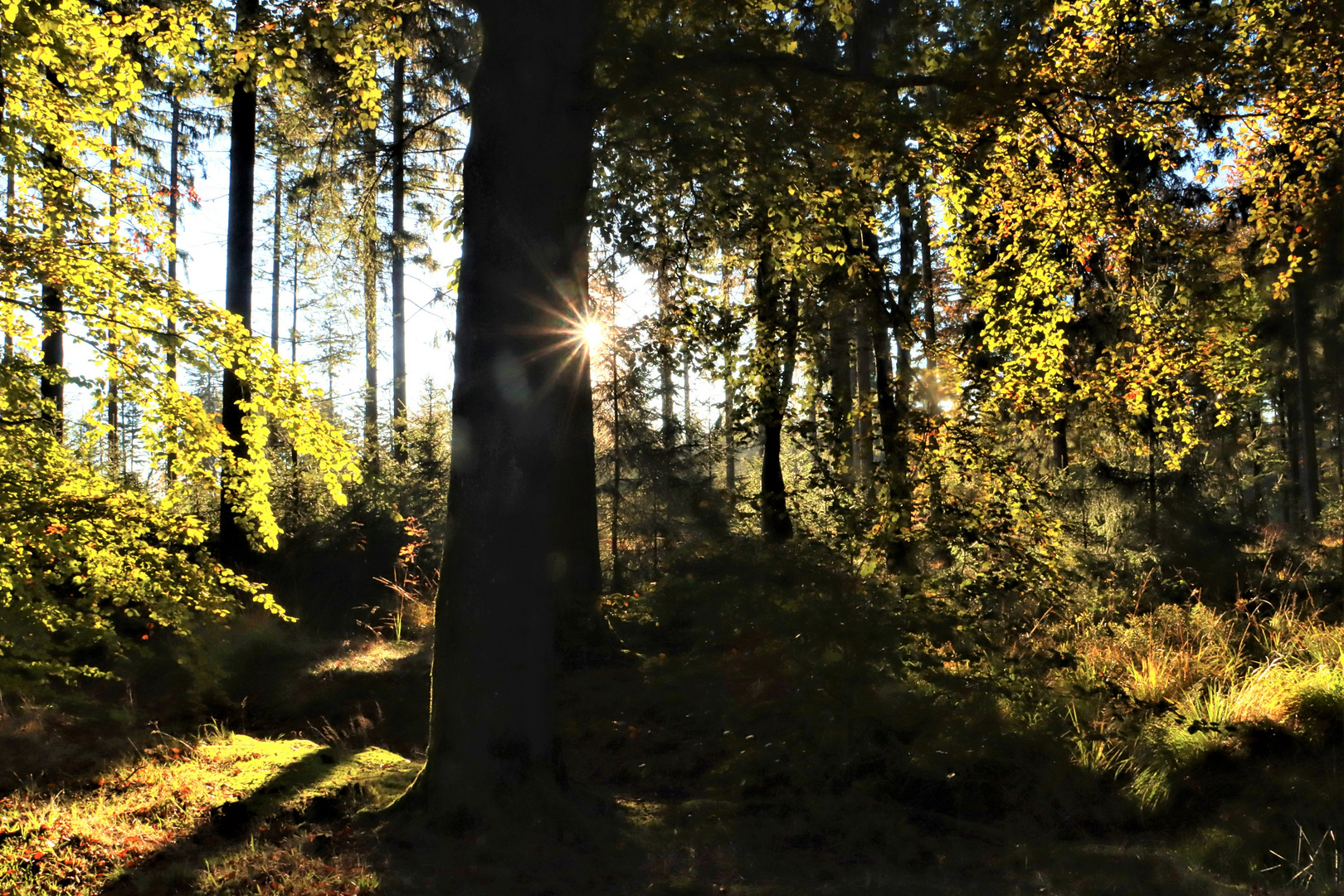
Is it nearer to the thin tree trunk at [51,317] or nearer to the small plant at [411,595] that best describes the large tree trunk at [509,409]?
the thin tree trunk at [51,317]

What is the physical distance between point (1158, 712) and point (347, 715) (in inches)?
277

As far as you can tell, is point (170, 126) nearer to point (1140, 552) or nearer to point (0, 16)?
point (0, 16)

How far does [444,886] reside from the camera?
4203 mm

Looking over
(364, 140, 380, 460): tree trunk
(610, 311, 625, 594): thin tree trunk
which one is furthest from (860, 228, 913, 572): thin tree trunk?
(610, 311, 625, 594): thin tree trunk

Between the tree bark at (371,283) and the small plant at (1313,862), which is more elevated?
the tree bark at (371,283)

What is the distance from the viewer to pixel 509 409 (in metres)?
5.05

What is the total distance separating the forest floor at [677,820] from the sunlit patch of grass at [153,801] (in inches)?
0.7

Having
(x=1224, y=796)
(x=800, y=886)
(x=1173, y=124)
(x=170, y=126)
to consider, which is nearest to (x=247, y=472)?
(x=800, y=886)

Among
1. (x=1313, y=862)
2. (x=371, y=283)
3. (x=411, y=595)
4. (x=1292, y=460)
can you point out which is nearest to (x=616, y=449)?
(x=411, y=595)

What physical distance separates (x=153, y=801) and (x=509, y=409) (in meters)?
3.47

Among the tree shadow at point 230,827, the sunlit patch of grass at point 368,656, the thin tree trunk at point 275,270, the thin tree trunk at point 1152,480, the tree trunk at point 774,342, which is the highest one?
the thin tree trunk at point 275,270

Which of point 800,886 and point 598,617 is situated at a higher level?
point 598,617

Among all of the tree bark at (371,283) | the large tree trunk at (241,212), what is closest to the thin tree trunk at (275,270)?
the tree bark at (371,283)

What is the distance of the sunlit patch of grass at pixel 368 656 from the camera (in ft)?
31.7
